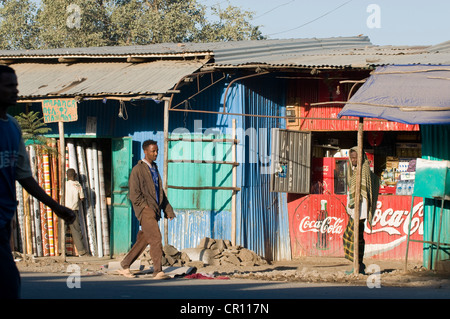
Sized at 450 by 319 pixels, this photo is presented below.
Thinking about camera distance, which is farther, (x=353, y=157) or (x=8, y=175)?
(x=353, y=157)

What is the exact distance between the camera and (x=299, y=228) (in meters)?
14.3

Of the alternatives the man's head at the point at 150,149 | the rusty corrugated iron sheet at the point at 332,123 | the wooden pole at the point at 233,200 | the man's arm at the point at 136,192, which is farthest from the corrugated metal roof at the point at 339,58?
the man's arm at the point at 136,192

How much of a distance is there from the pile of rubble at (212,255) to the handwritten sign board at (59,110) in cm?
270

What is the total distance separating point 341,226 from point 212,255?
9.61 feet

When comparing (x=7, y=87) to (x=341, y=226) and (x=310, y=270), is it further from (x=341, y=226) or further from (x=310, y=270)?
(x=341, y=226)

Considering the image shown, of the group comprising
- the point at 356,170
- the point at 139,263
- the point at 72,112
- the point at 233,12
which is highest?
the point at 233,12

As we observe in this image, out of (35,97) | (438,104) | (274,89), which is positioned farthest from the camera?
(274,89)

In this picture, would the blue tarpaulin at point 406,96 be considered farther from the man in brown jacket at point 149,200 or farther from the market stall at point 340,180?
the man in brown jacket at point 149,200

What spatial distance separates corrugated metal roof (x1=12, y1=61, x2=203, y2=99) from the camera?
1266 centimetres

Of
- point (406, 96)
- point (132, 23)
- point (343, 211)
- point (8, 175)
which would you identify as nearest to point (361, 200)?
point (406, 96)

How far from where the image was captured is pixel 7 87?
4.41 meters
